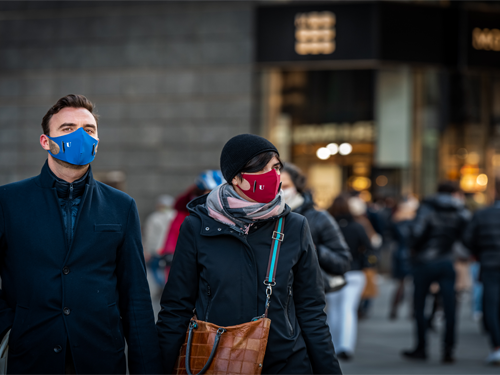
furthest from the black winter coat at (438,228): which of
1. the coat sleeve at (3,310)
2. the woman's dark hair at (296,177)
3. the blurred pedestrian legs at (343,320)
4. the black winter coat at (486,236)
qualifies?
the coat sleeve at (3,310)

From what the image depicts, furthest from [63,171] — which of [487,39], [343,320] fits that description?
[487,39]

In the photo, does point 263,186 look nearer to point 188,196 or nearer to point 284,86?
point 188,196

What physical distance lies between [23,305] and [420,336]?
5.46 m

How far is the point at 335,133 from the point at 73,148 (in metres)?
13.1

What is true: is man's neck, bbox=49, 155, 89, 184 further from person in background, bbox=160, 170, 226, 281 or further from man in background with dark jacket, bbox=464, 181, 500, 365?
man in background with dark jacket, bbox=464, 181, 500, 365

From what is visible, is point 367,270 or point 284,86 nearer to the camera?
point 367,270

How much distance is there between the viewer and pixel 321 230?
5.20 m

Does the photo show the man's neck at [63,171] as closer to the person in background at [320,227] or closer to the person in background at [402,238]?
the person in background at [320,227]

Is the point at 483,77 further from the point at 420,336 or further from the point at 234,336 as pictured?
the point at 234,336

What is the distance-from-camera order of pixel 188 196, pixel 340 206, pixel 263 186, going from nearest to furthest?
pixel 263 186 < pixel 188 196 < pixel 340 206

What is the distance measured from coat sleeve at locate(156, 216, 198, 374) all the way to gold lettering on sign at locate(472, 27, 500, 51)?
14.7 metres

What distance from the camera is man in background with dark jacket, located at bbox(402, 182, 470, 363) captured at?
7.32 m

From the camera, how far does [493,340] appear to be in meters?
7.14

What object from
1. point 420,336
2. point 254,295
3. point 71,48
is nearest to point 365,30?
point 71,48
